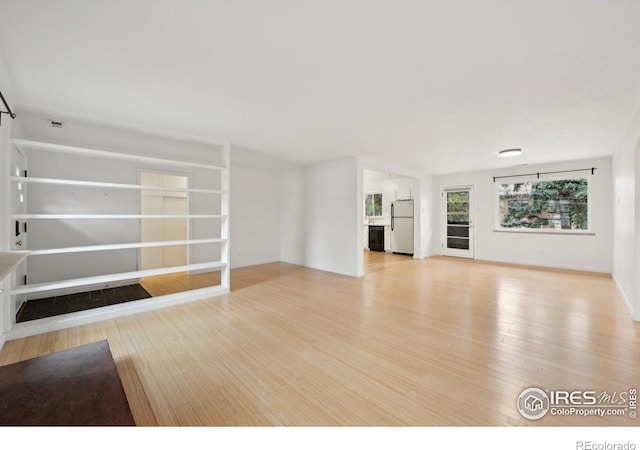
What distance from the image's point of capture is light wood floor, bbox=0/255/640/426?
5.76ft

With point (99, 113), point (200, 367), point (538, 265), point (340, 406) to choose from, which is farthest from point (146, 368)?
point (538, 265)

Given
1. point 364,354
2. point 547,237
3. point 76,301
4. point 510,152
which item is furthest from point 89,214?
point 547,237

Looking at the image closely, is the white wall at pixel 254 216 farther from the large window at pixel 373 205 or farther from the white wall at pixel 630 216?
the white wall at pixel 630 216

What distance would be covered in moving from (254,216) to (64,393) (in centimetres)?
593

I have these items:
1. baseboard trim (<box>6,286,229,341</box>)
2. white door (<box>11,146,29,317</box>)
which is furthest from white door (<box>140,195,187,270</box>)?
baseboard trim (<box>6,286,229,341</box>)

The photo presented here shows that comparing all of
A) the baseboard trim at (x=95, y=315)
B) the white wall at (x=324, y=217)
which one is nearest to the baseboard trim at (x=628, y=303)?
the white wall at (x=324, y=217)

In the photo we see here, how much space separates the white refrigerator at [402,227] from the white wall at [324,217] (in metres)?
3.38

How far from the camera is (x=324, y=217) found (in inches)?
249

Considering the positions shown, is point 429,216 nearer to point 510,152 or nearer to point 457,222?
point 457,222

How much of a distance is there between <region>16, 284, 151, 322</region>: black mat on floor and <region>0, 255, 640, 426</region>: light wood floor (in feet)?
2.76

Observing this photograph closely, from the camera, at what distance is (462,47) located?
199 centimetres

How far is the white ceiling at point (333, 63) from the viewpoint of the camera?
1672mm

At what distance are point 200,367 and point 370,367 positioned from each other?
1452 millimetres

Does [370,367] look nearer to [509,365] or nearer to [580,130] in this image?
[509,365]
